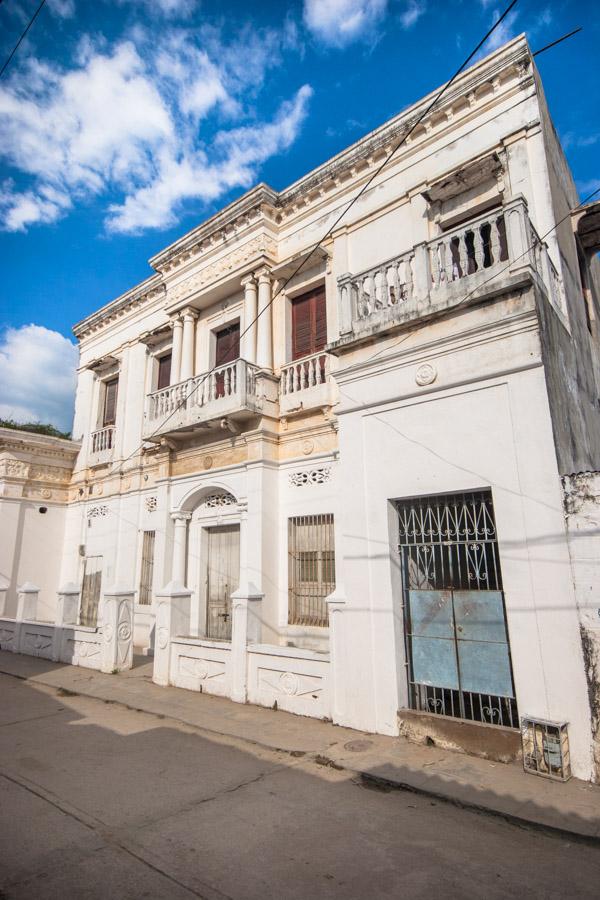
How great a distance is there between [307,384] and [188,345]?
3.68 m

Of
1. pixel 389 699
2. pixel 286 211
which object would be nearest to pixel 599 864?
pixel 389 699

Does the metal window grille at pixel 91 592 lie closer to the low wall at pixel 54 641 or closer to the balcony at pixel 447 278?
the low wall at pixel 54 641

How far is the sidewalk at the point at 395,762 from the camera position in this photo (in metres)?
3.79

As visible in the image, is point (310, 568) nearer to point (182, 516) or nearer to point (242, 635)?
point (242, 635)

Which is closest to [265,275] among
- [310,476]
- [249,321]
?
A: [249,321]

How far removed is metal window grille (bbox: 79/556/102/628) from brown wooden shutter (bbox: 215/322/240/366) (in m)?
6.12

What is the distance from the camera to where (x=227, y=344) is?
39.3ft

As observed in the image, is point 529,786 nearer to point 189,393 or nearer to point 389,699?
point 389,699

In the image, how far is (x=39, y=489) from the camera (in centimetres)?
1454

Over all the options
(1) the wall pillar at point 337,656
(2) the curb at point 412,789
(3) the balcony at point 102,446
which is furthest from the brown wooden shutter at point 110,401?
(1) the wall pillar at point 337,656

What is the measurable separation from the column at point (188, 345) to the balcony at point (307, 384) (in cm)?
281

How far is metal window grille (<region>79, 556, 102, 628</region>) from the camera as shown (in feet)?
43.1

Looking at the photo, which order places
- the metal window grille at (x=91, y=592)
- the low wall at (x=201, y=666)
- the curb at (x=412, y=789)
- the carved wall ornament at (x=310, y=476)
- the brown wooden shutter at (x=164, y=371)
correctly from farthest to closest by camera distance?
1. the brown wooden shutter at (x=164, y=371)
2. the metal window grille at (x=91, y=592)
3. the carved wall ornament at (x=310, y=476)
4. the low wall at (x=201, y=666)
5. the curb at (x=412, y=789)

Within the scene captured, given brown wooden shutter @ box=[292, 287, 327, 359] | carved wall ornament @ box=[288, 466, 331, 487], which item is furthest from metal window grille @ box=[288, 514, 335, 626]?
brown wooden shutter @ box=[292, 287, 327, 359]
